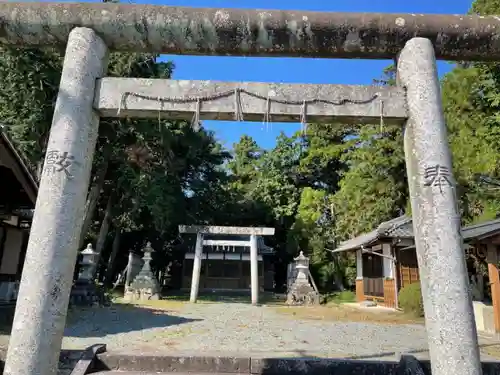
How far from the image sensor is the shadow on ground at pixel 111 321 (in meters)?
9.15

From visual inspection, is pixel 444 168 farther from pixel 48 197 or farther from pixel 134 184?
pixel 134 184

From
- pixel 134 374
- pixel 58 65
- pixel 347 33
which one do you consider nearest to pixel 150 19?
pixel 347 33

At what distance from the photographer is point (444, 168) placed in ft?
10.8

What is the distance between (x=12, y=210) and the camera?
9.73 m

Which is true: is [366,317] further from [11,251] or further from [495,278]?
[11,251]

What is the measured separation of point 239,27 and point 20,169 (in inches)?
224

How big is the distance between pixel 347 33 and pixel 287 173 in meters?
26.3

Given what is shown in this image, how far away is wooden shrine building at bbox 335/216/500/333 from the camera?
365 inches

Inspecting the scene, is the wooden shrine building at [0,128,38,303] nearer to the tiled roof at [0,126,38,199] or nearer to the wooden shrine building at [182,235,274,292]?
the tiled roof at [0,126,38,199]

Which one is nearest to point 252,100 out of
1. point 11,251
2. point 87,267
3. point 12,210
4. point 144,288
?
point 12,210

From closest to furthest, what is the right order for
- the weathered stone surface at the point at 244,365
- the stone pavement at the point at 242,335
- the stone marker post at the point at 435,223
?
the stone marker post at the point at 435,223
the weathered stone surface at the point at 244,365
the stone pavement at the point at 242,335

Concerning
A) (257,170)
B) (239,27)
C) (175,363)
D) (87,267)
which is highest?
(257,170)

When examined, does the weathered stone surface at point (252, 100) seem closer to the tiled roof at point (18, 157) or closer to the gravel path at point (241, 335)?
the gravel path at point (241, 335)

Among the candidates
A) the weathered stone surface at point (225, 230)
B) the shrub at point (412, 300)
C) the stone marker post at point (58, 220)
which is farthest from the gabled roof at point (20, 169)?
the shrub at point (412, 300)
